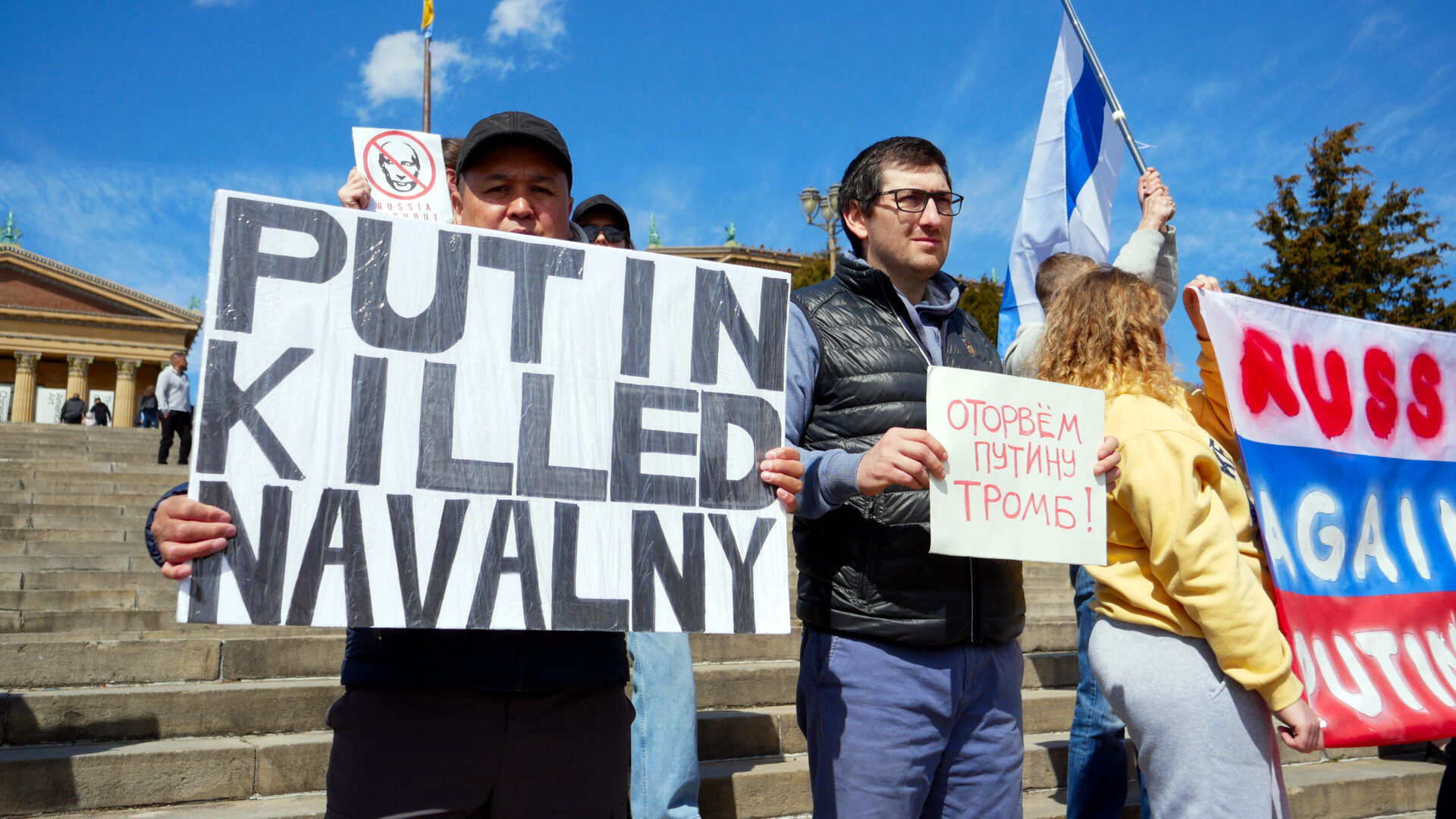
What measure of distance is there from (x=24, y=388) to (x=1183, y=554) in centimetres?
6067

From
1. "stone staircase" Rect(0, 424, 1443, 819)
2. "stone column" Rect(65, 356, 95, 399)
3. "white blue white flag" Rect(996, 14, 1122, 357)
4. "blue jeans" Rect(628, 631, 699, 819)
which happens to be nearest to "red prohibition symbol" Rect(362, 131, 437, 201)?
"blue jeans" Rect(628, 631, 699, 819)

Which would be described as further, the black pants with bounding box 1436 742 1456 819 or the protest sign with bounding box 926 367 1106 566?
the black pants with bounding box 1436 742 1456 819

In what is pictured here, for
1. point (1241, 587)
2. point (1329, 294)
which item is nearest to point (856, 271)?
point (1241, 587)

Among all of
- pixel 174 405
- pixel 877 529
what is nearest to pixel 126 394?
pixel 174 405

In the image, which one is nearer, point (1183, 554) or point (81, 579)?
point (1183, 554)

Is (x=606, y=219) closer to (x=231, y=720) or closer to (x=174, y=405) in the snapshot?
(x=231, y=720)

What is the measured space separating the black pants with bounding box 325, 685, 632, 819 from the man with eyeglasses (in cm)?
59

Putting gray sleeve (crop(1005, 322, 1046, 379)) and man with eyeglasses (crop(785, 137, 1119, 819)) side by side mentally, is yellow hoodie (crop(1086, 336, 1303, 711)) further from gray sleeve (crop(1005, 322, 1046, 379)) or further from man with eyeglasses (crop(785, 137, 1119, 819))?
gray sleeve (crop(1005, 322, 1046, 379))

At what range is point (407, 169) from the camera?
3.71 meters

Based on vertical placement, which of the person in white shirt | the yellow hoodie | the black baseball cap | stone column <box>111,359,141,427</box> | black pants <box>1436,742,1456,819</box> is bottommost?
black pants <box>1436,742,1456,819</box>

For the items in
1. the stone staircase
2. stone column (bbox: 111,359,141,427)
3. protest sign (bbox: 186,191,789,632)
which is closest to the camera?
protest sign (bbox: 186,191,789,632)

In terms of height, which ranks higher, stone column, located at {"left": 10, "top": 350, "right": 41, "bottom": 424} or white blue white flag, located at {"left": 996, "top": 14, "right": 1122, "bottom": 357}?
stone column, located at {"left": 10, "top": 350, "right": 41, "bottom": 424}

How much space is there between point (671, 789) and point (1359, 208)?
21.7 metres

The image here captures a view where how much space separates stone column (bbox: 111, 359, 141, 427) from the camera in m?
50.2
